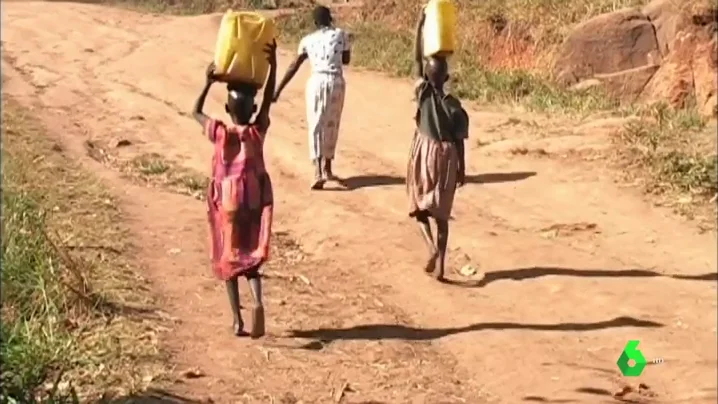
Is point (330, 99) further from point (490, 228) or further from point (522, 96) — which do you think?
point (522, 96)

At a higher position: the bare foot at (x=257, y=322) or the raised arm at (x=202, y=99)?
the raised arm at (x=202, y=99)

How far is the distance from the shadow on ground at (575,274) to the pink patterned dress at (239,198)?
5.14 ft

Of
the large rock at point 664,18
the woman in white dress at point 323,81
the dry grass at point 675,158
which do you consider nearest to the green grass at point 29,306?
the woman in white dress at point 323,81

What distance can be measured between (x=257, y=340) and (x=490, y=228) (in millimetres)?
2748

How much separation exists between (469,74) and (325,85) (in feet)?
15.6

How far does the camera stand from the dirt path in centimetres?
486

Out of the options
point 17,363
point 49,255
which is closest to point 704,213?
point 49,255

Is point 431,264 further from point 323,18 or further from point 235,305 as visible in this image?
point 323,18

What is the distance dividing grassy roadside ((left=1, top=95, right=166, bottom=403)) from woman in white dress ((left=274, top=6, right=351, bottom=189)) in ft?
6.12

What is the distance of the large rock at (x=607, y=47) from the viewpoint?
12.0 metres

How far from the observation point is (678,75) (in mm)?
10664

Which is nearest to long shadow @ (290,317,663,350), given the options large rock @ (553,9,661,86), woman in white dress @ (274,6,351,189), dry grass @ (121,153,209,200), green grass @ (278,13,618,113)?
woman in white dress @ (274,6,351,189)

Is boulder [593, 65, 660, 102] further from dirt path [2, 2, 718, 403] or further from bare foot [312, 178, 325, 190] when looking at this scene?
bare foot [312, 178, 325, 190]

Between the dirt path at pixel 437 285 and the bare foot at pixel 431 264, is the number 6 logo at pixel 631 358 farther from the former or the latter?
the bare foot at pixel 431 264
